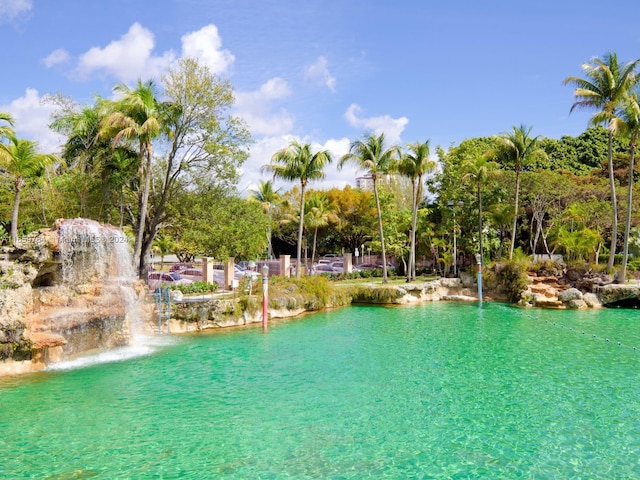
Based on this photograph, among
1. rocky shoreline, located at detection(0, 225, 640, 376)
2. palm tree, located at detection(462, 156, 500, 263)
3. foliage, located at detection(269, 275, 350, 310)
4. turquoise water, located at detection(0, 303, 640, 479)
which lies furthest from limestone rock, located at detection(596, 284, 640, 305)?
rocky shoreline, located at detection(0, 225, 640, 376)

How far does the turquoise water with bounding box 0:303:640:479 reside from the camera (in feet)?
24.6

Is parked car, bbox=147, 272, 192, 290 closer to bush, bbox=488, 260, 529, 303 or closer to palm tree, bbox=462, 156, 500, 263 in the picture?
bush, bbox=488, 260, 529, 303

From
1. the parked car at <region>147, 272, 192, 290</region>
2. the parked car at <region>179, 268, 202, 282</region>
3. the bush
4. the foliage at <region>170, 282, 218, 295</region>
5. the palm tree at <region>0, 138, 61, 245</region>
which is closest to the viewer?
the palm tree at <region>0, 138, 61, 245</region>

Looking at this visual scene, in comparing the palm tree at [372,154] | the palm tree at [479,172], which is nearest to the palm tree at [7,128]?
the palm tree at [372,154]

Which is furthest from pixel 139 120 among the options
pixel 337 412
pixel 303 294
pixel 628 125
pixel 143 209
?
pixel 628 125

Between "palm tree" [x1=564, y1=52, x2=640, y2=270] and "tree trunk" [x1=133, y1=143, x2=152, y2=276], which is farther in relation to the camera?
"palm tree" [x1=564, y1=52, x2=640, y2=270]

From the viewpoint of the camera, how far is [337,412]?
32.2 ft

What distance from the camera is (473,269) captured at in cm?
3005

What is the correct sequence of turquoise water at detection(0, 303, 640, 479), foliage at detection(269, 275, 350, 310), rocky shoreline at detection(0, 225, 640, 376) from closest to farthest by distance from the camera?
turquoise water at detection(0, 303, 640, 479), rocky shoreline at detection(0, 225, 640, 376), foliage at detection(269, 275, 350, 310)

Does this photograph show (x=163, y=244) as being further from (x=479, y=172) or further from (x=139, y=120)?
(x=479, y=172)

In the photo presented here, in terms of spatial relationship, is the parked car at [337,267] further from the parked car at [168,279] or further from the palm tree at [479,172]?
the parked car at [168,279]

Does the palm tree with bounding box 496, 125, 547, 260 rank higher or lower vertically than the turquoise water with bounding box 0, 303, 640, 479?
higher

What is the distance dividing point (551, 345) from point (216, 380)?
35.0 feet

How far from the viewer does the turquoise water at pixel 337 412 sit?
750 cm
